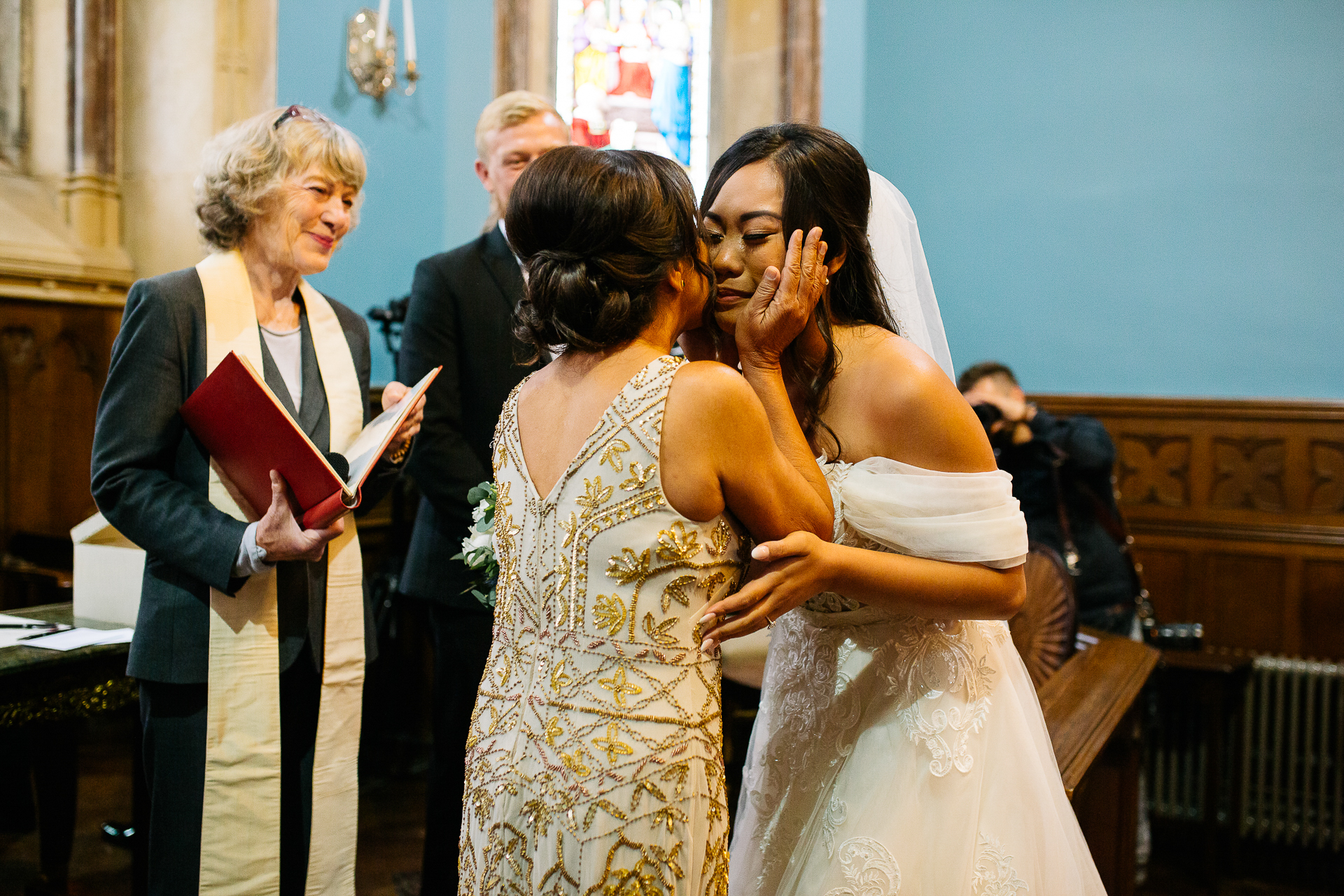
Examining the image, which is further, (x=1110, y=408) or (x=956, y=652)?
(x=1110, y=408)

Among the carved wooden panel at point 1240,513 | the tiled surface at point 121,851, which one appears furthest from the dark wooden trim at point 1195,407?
the tiled surface at point 121,851

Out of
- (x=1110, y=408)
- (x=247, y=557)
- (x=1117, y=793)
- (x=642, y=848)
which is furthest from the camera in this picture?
(x=1110, y=408)

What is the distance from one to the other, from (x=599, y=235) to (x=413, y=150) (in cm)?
385

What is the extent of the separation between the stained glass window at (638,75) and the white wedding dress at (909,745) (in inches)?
161

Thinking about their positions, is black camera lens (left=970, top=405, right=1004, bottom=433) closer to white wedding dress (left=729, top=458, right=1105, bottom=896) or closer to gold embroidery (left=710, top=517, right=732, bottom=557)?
white wedding dress (left=729, top=458, right=1105, bottom=896)

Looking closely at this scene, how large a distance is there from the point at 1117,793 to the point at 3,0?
5014 millimetres

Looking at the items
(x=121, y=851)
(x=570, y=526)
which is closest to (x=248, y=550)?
(x=570, y=526)

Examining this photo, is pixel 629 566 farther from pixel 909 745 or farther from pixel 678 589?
pixel 909 745

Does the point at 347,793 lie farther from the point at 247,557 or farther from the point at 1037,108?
the point at 1037,108

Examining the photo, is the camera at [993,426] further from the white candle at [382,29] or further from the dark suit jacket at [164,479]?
the dark suit jacket at [164,479]

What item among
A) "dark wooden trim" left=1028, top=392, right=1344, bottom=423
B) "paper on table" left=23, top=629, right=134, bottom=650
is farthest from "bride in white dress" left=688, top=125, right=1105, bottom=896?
"dark wooden trim" left=1028, top=392, right=1344, bottom=423

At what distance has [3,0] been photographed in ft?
14.0

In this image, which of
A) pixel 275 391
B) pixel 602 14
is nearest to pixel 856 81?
pixel 602 14

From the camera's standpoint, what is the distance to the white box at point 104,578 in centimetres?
267
